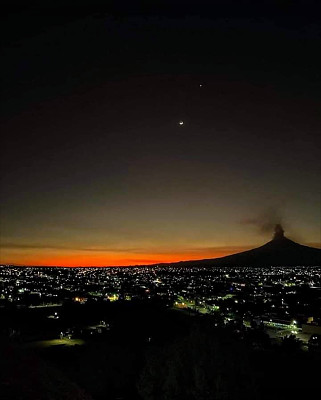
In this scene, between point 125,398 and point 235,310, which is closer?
point 125,398

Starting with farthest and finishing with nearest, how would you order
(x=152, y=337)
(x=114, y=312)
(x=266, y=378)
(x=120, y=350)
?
1. (x=114, y=312)
2. (x=152, y=337)
3. (x=120, y=350)
4. (x=266, y=378)

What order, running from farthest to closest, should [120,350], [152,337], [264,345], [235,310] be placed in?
[235,310], [152,337], [264,345], [120,350]

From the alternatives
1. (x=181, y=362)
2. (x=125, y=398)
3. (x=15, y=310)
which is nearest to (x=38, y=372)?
(x=181, y=362)

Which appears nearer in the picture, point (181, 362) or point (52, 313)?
point (181, 362)

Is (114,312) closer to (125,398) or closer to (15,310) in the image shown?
(15,310)

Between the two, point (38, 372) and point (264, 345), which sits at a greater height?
point (38, 372)

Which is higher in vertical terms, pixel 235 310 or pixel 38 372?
pixel 38 372

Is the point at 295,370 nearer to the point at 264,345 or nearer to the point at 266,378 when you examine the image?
the point at 266,378

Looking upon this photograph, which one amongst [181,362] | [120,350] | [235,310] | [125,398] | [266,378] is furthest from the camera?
[235,310]

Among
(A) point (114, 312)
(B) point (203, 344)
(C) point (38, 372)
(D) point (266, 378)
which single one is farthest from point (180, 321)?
(C) point (38, 372)
